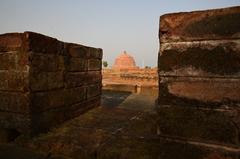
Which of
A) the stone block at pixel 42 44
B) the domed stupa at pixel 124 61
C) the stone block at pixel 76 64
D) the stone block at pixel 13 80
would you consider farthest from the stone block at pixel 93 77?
the domed stupa at pixel 124 61

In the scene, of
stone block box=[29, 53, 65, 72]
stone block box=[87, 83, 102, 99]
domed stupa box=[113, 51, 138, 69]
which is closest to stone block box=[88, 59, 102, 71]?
stone block box=[87, 83, 102, 99]

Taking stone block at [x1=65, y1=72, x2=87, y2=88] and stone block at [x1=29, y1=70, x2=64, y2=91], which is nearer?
stone block at [x1=29, y1=70, x2=64, y2=91]

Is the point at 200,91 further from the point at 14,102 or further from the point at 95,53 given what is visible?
the point at 95,53

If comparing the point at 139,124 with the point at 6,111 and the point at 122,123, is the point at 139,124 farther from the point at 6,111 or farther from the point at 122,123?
the point at 6,111

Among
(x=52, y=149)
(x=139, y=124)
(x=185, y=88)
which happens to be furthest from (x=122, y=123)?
(x=185, y=88)

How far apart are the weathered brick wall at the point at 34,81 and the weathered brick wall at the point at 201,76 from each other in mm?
1581

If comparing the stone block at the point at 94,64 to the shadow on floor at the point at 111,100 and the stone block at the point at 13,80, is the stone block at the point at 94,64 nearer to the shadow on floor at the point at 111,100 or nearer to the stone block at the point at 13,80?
the shadow on floor at the point at 111,100

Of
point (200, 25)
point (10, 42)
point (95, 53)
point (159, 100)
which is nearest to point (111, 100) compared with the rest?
point (95, 53)

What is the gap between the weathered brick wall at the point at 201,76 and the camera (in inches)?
67.2

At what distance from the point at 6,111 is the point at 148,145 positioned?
76.0 inches

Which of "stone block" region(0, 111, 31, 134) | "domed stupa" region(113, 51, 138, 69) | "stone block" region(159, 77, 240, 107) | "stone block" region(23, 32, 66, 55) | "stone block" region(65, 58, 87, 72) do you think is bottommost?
"stone block" region(0, 111, 31, 134)

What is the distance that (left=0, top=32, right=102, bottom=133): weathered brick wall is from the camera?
2354 mm

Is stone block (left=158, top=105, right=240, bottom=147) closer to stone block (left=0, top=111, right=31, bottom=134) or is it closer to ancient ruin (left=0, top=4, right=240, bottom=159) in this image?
ancient ruin (left=0, top=4, right=240, bottom=159)

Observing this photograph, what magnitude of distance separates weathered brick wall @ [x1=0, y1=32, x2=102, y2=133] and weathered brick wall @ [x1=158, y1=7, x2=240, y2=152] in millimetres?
1581
